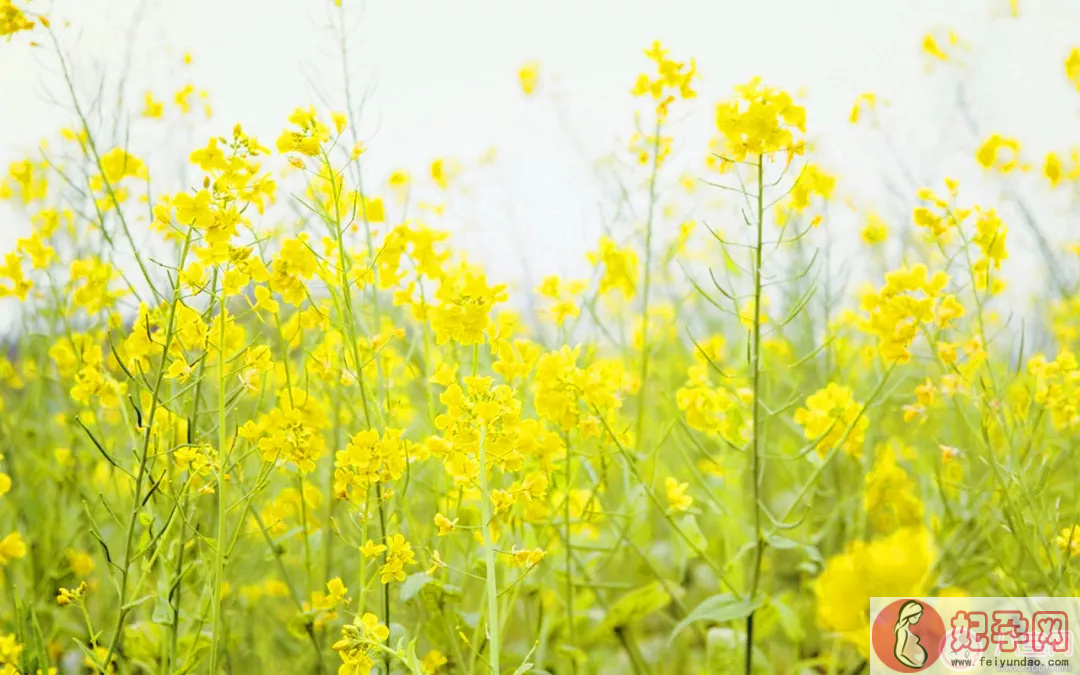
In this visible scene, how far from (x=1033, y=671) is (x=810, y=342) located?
0.96 metres

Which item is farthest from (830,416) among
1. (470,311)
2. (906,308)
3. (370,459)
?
(370,459)

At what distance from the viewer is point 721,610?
1.15 metres

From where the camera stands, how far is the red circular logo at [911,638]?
0.96 meters

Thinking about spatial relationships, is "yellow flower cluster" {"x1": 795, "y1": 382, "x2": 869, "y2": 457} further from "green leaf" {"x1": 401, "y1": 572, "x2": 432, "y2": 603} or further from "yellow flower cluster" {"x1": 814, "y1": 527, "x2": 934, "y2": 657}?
"yellow flower cluster" {"x1": 814, "y1": 527, "x2": 934, "y2": 657}

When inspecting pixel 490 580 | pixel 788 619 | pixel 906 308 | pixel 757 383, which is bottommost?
pixel 788 619

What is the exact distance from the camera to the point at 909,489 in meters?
1.84

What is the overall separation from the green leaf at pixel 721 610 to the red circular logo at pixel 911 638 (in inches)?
6.6

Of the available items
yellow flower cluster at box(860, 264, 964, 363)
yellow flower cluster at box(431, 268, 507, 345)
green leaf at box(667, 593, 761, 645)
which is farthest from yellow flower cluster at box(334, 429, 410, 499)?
yellow flower cluster at box(860, 264, 964, 363)

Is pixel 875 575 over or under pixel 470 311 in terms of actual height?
under

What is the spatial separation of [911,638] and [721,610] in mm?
236

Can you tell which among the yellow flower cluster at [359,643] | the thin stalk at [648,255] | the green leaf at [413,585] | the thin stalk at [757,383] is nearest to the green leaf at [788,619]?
the thin stalk at [757,383]

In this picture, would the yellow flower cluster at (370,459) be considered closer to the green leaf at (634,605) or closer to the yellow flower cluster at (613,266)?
the green leaf at (634,605)

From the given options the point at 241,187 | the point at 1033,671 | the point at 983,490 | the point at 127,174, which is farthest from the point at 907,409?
the point at 127,174

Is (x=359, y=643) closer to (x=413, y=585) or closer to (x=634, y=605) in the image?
(x=413, y=585)
